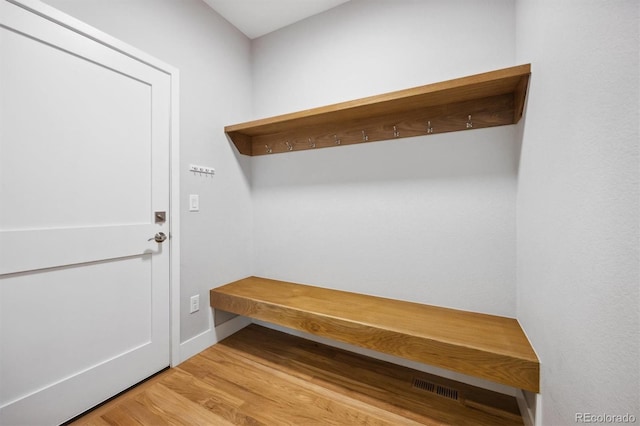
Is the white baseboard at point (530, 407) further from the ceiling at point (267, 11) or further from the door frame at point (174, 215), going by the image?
the ceiling at point (267, 11)

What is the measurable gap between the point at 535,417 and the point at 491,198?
3.53 ft

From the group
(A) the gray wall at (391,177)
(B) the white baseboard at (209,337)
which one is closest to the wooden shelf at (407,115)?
(A) the gray wall at (391,177)

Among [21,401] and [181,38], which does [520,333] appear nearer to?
[21,401]

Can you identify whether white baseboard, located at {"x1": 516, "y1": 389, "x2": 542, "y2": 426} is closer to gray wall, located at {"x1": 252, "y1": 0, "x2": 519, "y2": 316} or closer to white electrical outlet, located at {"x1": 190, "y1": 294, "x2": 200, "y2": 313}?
gray wall, located at {"x1": 252, "y1": 0, "x2": 519, "y2": 316}

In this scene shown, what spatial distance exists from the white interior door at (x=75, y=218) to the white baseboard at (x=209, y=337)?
15 centimetres

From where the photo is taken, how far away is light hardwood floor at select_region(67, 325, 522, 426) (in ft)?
4.15

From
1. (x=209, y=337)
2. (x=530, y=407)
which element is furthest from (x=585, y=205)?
(x=209, y=337)

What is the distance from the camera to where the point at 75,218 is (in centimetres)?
129

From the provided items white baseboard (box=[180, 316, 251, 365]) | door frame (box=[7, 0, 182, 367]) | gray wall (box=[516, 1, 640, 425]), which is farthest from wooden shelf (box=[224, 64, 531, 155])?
white baseboard (box=[180, 316, 251, 365])

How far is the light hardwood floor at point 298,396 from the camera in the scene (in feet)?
4.15

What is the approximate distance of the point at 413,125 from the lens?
5.42 feet

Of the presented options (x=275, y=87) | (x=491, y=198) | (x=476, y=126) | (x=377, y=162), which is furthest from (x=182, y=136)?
(x=491, y=198)

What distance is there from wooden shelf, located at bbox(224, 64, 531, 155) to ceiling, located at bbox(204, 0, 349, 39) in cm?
95

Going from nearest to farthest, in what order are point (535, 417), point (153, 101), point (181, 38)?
point (535, 417)
point (153, 101)
point (181, 38)
